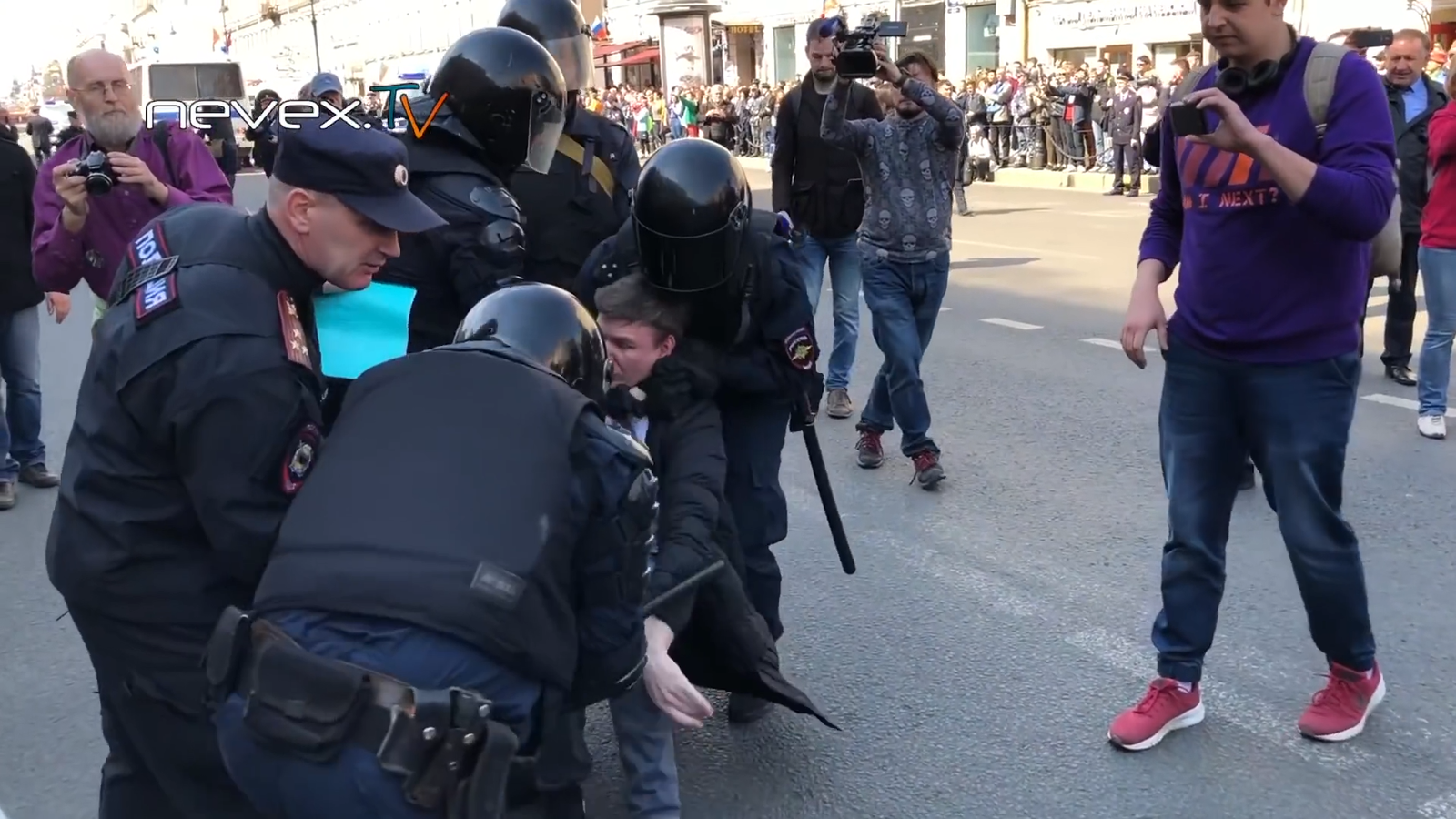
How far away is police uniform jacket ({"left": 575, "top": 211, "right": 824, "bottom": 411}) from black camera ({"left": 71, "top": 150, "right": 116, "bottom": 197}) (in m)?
2.44

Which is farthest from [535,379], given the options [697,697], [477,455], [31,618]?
[31,618]

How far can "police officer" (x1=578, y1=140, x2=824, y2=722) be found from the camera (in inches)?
111

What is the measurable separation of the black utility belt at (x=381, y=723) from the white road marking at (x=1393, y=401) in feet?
18.3

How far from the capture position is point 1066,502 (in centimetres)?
512

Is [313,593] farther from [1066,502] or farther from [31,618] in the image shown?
[1066,502]

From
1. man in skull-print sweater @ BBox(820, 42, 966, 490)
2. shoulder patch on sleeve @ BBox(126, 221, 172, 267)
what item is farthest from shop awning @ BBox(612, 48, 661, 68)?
shoulder patch on sleeve @ BBox(126, 221, 172, 267)

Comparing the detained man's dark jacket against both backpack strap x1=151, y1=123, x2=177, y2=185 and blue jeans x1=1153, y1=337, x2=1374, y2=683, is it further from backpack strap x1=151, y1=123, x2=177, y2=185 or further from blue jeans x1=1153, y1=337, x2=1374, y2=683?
backpack strap x1=151, y1=123, x2=177, y2=185

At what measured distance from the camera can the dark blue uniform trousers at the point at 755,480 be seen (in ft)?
10.3

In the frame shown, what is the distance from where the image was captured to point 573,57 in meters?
3.73

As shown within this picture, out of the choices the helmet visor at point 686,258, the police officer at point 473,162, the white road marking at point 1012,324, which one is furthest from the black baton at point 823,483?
the white road marking at point 1012,324

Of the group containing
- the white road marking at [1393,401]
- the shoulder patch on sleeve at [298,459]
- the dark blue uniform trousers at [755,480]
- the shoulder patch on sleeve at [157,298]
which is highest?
the shoulder patch on sleeve at [157,298]

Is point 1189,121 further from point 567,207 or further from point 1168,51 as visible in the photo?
point 1168,51

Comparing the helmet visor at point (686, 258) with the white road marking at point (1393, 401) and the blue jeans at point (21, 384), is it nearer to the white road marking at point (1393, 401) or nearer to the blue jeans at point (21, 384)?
the blue jeans at point (21, 384)

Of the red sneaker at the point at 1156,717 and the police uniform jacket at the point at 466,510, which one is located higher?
the police uniform jacket at the point at 466,510
